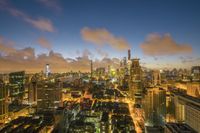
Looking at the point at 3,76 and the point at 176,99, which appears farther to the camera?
the point at 3,76

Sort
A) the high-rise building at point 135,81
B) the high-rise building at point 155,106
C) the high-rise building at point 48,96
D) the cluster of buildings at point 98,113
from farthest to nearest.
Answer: the high-rise building at point 135,81
the high-rise building at point 48,96
the high-rise building at point 155,106
the cluster of buildings at point 98,113

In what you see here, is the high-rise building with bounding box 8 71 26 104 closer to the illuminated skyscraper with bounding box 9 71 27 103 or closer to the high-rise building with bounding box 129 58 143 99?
the illuminated skyscraper with bounding box 9 71 27 103

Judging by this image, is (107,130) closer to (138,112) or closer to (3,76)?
(138,112)

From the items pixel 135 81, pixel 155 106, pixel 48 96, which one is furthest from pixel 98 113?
pixel 135 81

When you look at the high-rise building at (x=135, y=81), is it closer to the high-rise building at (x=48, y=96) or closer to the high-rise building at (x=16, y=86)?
the high-rise building at (x=48, y=96)

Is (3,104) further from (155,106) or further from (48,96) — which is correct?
(155,106)

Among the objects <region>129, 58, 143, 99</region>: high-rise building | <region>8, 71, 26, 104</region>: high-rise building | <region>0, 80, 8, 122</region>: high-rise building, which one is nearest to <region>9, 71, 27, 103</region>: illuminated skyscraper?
<region>8, 71, 26, 104</region>: high-rise building

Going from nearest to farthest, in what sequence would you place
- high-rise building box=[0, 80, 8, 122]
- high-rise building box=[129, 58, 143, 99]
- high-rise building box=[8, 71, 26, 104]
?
high-rise building box=[0, 80, 8, 122] → high-rise building box=[8, 71, 26, 104] → high-rise building box=[129, 58, 143, 99]

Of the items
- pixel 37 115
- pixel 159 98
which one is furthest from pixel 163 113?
pixel 37 115

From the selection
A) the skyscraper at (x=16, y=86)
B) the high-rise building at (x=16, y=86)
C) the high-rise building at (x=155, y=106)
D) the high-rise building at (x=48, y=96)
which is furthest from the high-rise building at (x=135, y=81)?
the skyscraper at (x=16, y=86)
